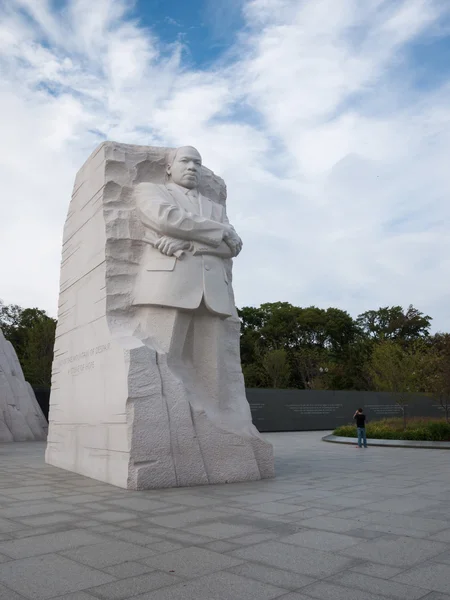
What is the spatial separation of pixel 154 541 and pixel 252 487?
9.06 feet

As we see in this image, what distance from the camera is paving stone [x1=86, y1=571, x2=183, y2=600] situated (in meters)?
2.93

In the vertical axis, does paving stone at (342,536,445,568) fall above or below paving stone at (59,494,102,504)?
below

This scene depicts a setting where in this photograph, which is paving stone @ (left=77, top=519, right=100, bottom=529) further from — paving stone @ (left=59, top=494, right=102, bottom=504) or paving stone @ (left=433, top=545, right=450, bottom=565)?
paving stone @ (left=433, top=545, right=450, bottom=565)

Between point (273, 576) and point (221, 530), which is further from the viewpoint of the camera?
point (221, 530)

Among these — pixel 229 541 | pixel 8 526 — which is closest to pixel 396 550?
pixel 229 541

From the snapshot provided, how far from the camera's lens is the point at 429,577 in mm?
3213

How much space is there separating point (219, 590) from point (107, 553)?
1.01 m

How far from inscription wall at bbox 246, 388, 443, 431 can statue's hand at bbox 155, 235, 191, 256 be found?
13.7m

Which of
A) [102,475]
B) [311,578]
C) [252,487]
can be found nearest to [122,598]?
[311,578]

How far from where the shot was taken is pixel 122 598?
287cm

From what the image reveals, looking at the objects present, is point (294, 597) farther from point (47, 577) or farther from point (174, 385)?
point (174, 385)

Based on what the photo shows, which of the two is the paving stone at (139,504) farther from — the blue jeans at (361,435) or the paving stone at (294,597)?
the blue jeans at (361,435)

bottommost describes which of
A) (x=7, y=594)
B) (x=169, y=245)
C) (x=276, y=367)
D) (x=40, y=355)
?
(x=7, y=594)

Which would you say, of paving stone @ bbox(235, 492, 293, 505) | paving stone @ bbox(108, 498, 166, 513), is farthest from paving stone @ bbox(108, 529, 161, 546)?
paving stone @ bbox(235, 492, 293, 505)
